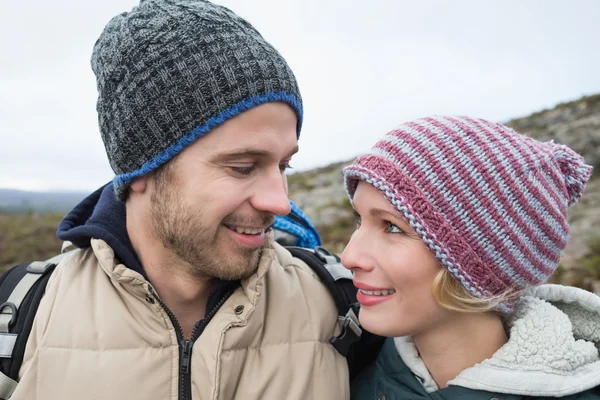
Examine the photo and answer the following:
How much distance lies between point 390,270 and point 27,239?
17510 millimetres

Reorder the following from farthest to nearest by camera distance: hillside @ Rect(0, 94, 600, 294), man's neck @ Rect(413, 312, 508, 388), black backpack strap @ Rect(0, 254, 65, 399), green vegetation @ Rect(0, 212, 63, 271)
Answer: green vegetation @ Rect(0, 212, 63, 271), hillside @ Rect(0, 94, 600, 294), man's neck @ Rect(413, 312, 508, 388), black backpack strap @ Rect(0, 254, 65, 399)

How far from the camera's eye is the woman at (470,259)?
7.19 ft

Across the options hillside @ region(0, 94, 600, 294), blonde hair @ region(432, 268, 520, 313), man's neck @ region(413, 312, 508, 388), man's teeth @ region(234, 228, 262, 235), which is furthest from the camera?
hillside @ region(0, 94, 600, 294)

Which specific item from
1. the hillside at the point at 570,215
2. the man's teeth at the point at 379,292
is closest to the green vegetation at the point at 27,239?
the hillside at the point at 570,215

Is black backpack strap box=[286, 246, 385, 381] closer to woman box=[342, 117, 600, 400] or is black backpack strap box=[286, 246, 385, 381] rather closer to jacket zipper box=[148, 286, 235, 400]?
woman box=[342, 117, 600, 400]

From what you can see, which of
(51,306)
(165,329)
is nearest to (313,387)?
(165,329)

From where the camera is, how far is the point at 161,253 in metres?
2.73

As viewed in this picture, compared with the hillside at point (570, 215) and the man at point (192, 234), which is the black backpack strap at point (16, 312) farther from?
the hillside at point (570, 215)

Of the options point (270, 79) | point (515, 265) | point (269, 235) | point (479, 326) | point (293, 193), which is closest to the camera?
point (515, 265)

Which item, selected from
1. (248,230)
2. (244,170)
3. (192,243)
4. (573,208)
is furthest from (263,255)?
(573,208)

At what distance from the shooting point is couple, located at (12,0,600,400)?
2.21m

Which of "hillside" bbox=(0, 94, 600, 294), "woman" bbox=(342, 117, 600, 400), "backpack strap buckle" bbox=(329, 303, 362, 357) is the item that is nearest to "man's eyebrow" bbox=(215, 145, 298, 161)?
"woman" bbox=(342, 117, 600, 400)

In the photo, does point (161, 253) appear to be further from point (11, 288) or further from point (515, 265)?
point (515, 265)

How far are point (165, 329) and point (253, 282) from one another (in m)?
0.54
